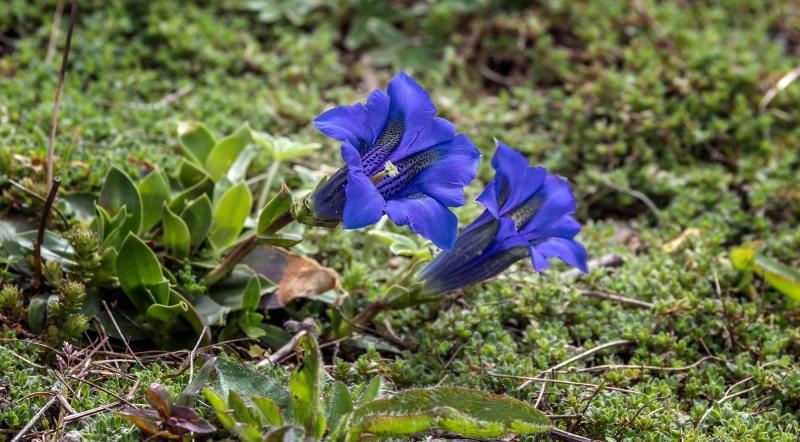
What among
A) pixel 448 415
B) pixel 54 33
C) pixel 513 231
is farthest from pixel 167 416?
pixel 54 33

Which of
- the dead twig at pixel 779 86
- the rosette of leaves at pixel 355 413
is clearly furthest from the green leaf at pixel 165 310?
the dead twig at pixel 779 86

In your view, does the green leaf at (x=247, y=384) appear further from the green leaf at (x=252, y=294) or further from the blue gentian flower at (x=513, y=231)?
the blue gentian flower at (x=513, y=231)

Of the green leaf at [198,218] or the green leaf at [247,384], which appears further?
the green leaf at [198,218]

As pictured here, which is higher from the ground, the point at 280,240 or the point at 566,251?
the point at 280,240

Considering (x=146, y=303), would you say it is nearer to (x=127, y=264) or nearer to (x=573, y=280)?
(x=127, y=264)

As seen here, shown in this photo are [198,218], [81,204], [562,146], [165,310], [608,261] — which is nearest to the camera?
[165,310]

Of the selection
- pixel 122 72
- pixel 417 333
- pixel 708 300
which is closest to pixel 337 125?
pixel 417 333

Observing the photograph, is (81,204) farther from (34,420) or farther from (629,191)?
(629,191)

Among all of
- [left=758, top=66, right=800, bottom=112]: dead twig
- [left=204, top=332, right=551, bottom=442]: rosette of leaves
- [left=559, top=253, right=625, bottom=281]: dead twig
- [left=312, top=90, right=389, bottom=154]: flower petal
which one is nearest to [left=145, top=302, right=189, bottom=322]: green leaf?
[left=204, top=332, right=551, bottom=442]: rosette of leaves
